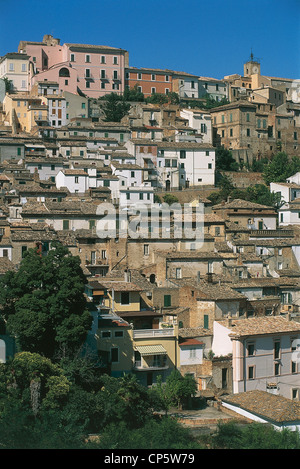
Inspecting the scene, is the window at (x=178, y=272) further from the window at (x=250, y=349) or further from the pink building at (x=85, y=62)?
the pink building at (x=85, y=62)

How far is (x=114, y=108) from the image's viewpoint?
156ft

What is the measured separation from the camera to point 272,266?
28688mm

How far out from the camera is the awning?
66.9 feet

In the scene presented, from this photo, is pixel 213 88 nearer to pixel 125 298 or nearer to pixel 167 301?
pixel 167 301

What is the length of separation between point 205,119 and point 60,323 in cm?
3029

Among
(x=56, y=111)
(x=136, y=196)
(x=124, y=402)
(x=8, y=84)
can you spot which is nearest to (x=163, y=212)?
(x=136, y=196)

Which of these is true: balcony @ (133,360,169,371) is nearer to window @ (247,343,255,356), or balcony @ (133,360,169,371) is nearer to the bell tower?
window @ (247,343,255,356)

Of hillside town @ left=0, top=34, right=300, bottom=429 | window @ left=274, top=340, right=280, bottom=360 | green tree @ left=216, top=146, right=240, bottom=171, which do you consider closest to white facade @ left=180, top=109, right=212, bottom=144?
hillside town @ left=0, top=34, right=300, bottom=429

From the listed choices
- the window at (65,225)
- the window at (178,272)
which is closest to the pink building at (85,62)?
the window at (65,225)

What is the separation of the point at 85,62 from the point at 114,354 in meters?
34.2

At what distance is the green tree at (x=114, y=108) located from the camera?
47.2m

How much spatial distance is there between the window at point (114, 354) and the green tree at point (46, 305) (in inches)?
56.3
